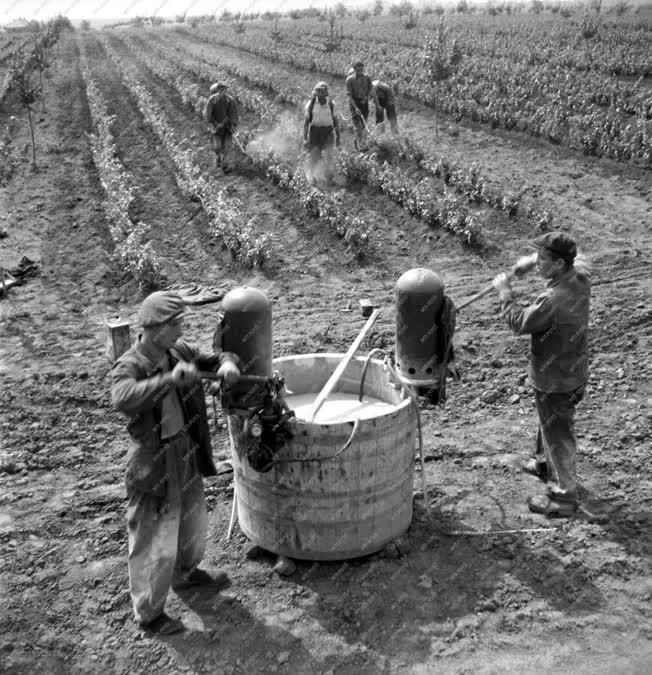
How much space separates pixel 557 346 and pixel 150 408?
243 cm

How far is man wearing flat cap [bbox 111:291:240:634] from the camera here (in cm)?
389

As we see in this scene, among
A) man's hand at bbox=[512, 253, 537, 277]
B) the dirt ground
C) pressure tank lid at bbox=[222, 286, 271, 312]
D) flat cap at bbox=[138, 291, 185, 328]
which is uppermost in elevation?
flat cap at bbox=[138, 291, 185, 328]

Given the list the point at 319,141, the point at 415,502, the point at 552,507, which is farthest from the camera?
the point at 319,141

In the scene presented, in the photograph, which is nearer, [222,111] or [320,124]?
[320,124]

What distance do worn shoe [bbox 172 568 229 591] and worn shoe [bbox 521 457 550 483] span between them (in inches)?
88.7

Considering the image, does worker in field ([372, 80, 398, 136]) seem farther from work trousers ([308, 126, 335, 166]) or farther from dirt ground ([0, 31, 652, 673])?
dirt ground ([0, 31, 652, 673])

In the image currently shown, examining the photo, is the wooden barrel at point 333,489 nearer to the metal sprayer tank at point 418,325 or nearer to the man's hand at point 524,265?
the metal sprayer tank at point 418,325

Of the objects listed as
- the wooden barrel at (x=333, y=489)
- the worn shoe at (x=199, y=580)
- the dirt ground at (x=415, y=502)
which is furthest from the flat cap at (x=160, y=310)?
the dirt ground at (x=415, y=502)

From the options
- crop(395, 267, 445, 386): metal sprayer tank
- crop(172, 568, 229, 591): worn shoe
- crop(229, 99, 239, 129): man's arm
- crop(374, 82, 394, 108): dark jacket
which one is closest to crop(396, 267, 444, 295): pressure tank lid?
crop(395, 267, 445, 386): metal sprayer tank

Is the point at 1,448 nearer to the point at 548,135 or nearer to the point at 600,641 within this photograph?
the point at 600,641

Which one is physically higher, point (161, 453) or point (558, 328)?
point (558, 328)

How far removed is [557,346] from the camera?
4.77 metres

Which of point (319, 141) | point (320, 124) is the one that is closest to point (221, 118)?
point (319, 141)

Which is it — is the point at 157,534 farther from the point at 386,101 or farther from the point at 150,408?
the point at 386,101
